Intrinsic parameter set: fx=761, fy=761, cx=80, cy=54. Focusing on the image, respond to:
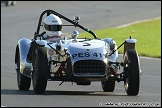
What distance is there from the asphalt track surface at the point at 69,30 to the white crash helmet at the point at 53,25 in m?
1.13

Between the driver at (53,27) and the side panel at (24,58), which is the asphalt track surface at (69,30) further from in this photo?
the driver at (53,27)

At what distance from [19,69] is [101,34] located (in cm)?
1546

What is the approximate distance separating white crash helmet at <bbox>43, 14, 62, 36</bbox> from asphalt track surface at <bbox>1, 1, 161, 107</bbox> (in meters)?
1.13

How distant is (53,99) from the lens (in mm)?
12203

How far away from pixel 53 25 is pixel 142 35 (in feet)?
51.4

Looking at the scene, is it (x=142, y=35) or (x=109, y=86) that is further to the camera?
(x=142, y=35)

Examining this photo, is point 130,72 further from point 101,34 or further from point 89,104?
point 101,34

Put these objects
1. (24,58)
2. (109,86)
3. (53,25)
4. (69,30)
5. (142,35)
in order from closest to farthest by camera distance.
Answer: (109,86) < (24,58) < (53,25) < (142,35) < (69,30)

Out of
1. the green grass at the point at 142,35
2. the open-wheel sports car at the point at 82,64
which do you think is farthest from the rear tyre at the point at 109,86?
the green grass at the point at 142,35

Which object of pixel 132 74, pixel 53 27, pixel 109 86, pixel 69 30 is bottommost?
pixel 109 86

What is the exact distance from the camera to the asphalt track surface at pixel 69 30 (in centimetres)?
1215

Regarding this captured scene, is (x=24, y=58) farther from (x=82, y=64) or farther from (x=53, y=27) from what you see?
(x=82, y=64)

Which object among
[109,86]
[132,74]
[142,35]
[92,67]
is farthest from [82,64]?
[142,35]

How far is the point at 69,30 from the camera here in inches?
1362
